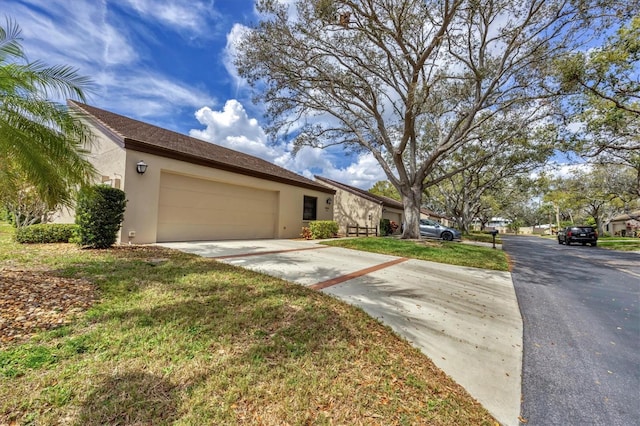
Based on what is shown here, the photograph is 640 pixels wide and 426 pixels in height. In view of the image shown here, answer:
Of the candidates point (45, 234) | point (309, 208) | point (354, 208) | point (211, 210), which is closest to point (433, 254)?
point (309, 208)

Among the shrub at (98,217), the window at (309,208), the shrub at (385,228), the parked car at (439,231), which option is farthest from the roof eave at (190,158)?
the parked car at (439,231)

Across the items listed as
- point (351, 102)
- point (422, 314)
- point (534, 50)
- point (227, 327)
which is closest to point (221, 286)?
point (227, 327)

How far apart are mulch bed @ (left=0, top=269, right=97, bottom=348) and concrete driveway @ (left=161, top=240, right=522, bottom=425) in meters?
3.06

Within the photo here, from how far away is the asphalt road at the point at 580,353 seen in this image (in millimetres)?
2471

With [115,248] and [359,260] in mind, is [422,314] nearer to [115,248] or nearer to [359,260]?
[359,260]

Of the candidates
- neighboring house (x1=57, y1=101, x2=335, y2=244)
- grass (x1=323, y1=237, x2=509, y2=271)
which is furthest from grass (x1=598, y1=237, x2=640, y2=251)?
neighboring house (x1=57, y1=101, x2=335, y2=244)

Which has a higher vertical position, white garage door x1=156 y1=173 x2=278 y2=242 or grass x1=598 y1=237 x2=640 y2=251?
white garage door x1=156 y1=173 x2=278 y2=242

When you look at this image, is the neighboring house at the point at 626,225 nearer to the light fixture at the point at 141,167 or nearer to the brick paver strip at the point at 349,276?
the brick paver strip at the point at 349,276

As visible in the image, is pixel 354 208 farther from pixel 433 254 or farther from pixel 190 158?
pixel 190 158

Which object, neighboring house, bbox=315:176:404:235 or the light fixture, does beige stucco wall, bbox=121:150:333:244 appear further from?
neighboring house, bbox=315:176:404:235

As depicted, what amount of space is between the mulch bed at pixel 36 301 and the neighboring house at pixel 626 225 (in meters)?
47.5

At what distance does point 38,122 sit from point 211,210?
22.1ft

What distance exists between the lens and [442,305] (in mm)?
4844

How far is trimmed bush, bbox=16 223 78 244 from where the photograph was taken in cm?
783
